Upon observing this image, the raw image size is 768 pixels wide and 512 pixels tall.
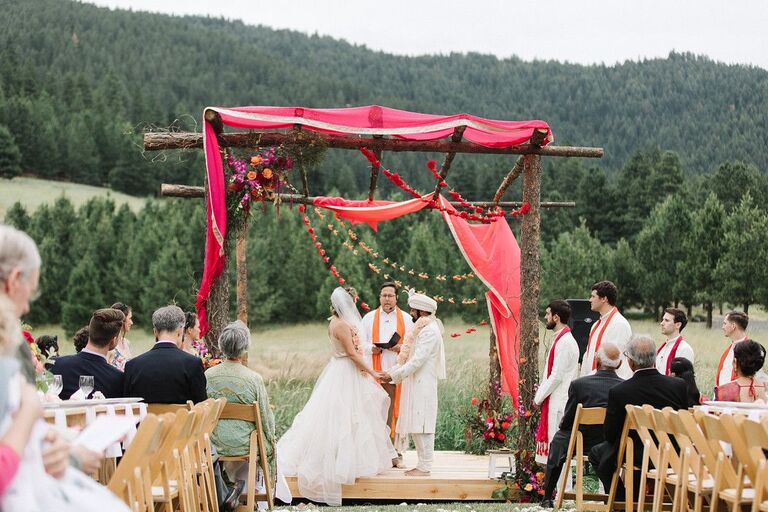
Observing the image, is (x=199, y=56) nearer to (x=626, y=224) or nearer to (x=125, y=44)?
(x=125, y=44)

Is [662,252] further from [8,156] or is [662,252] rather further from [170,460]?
[8,156]

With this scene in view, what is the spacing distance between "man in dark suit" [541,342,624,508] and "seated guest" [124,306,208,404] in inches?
107

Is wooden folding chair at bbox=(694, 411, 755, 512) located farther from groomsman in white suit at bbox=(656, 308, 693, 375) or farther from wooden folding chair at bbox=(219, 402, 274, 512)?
groomsman in white suit at bbox=(656, 308, 693, 375)

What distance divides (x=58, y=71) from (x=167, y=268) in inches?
1867

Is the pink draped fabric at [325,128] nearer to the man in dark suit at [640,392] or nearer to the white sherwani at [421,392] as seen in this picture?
the white sherwani at [421,392]

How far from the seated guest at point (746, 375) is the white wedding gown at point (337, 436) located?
10.4 feet

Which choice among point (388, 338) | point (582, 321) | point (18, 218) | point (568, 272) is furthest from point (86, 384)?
point (18, 218)

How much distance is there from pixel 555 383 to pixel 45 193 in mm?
51144

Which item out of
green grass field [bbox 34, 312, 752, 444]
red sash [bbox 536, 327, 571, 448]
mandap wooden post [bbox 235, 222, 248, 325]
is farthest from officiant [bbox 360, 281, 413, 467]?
red sash [bbox 536, 327, 571, 448]

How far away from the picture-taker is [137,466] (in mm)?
4430

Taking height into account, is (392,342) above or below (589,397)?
below

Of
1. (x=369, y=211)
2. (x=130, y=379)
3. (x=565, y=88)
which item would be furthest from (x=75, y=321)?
(x=565, y=88)

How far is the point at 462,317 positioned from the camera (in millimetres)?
33844

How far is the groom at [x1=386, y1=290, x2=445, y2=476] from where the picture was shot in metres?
8.74
